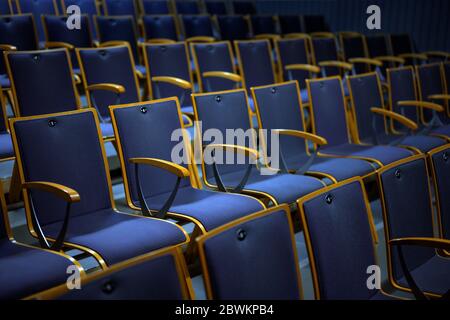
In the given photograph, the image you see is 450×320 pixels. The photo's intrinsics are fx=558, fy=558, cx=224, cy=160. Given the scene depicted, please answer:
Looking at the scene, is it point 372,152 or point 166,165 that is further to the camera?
point 372,152

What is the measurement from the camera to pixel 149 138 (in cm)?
159

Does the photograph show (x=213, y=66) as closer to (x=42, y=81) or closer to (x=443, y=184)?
(x=42, y=81)

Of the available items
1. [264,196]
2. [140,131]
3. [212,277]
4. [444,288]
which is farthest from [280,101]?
[212,277]

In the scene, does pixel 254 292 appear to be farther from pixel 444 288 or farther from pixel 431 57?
pixel 431 57

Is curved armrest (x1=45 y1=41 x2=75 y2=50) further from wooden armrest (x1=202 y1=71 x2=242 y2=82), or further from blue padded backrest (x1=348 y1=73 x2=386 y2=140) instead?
blue padded backrest (x1=348 y1=73 x2=386 y2=140)

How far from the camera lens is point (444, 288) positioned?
118 centimetres

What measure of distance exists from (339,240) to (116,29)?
216 cm

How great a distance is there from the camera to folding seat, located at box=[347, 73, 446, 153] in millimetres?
2258

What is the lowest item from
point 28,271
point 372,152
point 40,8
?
point 372,152

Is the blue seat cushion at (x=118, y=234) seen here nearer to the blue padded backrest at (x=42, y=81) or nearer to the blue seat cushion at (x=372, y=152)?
the blue padded backrest at (x=42, y=81)

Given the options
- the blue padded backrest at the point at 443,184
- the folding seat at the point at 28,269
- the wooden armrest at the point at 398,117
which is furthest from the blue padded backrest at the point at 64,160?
the wooden armrest at the point at 398,117

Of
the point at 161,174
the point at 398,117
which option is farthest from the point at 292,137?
the point at 161,174

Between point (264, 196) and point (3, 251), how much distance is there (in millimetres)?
726

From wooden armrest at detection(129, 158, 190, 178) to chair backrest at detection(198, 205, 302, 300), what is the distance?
499mm
